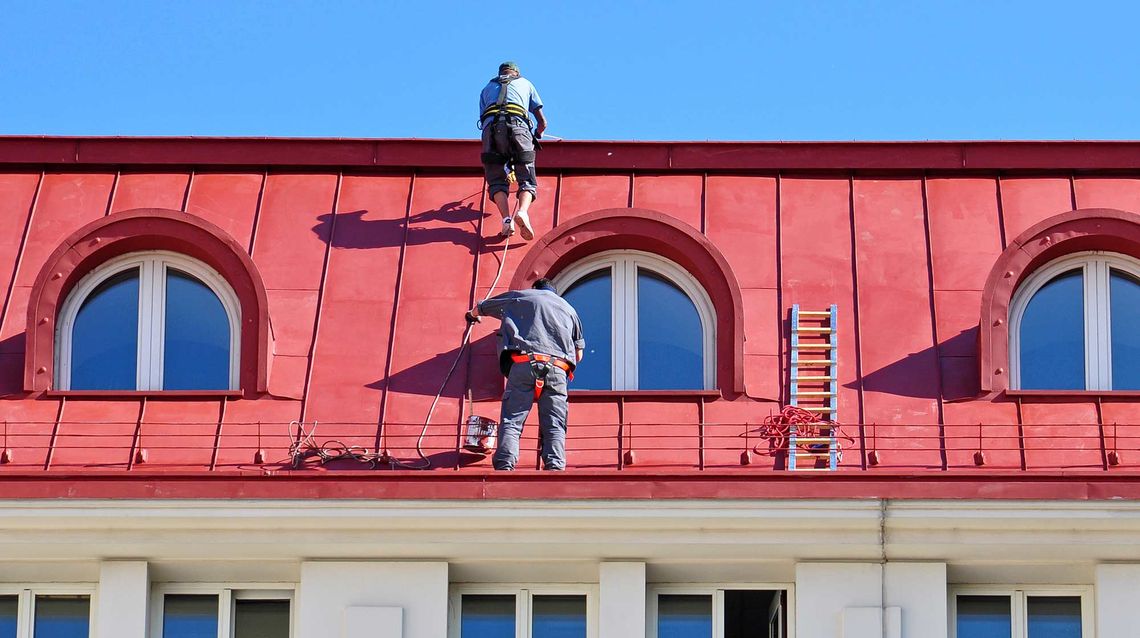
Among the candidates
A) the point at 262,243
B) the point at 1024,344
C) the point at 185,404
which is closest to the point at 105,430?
the point at 185,404

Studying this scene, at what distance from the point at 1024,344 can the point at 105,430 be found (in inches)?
330

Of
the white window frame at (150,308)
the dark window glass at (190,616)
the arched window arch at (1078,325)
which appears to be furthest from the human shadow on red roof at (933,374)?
the dark window glass at (190,616)

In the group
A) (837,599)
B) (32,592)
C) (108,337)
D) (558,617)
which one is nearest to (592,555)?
(558,617)

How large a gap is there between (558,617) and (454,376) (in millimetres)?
2661

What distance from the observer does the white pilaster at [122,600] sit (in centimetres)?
2367

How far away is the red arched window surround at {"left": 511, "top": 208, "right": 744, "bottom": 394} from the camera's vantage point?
2620cm

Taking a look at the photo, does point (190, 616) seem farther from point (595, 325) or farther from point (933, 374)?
point (933, 374)

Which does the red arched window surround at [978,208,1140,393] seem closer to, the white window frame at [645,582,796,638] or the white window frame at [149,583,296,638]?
the white window frame at [645,582,796,638]

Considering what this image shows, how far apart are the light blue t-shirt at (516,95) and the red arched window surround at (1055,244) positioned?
4.75 meters

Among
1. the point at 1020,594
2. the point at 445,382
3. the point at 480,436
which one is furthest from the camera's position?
the point at 445,382

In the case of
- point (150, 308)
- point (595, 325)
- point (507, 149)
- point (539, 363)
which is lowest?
point (539, 363)

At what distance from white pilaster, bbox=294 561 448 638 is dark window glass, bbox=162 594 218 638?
0.84m

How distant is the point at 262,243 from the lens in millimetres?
26906

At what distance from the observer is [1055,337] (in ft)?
86.8
